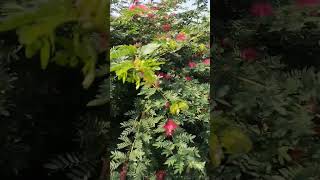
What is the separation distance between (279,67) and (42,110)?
2.38 ft

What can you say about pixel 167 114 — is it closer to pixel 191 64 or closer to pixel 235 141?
pixel 191 64

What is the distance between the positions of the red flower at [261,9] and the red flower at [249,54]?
0.36ft

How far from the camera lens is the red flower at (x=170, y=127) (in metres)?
2.79

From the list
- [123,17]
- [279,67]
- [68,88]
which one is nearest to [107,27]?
[68,88]

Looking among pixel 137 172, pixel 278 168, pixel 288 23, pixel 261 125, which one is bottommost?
pixel 137 172

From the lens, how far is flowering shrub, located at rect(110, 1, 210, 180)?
2781mm

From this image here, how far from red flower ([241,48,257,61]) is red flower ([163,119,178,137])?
4.61 feet

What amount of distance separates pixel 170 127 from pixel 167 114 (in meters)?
0.13

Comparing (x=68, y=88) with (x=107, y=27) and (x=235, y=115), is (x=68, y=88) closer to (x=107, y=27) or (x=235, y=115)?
(x=107, y=27)

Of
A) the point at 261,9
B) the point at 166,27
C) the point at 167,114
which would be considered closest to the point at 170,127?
the point at 167,114

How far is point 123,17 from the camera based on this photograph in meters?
3.43

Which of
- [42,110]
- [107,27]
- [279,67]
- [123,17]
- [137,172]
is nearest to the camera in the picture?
[107,27]

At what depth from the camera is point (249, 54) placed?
4.72 ft

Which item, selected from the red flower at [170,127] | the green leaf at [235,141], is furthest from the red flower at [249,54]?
the red flower at [170,127]
